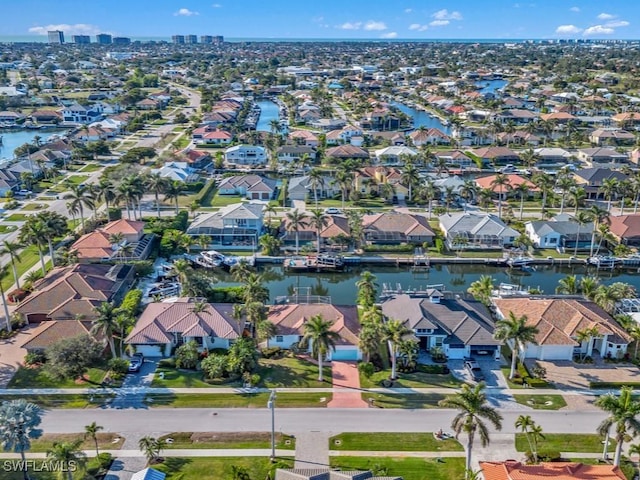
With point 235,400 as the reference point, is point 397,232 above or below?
above

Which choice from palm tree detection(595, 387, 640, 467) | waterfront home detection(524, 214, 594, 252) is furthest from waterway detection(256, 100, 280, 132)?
palm tree detection(595, 387, 640, 467)

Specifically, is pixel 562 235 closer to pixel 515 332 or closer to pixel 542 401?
pixel 515 332

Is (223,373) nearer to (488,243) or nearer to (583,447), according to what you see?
(583,447)

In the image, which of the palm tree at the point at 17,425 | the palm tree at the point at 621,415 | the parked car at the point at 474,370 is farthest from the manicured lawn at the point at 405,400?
the palm tree at the point at 17,425

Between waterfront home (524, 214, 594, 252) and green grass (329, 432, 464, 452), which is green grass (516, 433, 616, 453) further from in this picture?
waterfront home (524, 214, 594, 252)

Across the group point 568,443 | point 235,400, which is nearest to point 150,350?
point 235,400

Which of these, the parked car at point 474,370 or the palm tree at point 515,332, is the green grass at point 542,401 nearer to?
the palm tree at point 515,332

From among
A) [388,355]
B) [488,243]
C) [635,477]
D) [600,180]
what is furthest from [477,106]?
[635,477]
